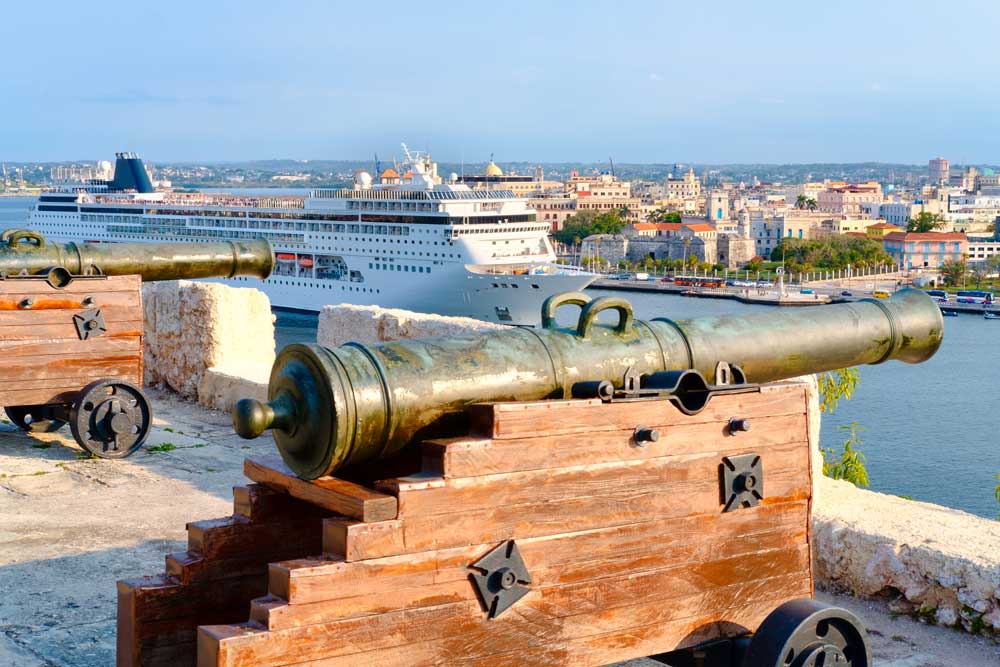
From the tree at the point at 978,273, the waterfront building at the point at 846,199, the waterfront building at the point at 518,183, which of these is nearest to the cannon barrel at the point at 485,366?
the tree at the point at 978,273

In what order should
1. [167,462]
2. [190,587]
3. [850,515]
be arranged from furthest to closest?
1. [167,462]
2. [850,515]
3. [190,587]

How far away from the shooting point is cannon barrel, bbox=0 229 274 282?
478 cm

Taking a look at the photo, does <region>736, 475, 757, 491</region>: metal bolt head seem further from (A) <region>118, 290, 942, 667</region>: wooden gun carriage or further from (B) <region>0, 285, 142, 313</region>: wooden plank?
(B) <region>0, 285, 142, 313</region>: wooden plank

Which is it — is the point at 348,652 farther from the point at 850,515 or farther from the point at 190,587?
the point at 850,515

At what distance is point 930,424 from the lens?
26.7 m

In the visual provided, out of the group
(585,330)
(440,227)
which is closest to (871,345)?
(585,330)

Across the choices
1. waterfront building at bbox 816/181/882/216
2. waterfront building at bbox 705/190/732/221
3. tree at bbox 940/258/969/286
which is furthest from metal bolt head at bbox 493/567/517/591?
waterfront building at bbox 816/181/882/216

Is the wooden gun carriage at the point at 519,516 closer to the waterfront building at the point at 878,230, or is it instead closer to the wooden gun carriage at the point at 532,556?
the wooden gun carriage at the point at 532,556

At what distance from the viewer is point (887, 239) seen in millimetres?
94312

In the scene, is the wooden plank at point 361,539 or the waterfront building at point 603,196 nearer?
the wooden plank at point 361,539

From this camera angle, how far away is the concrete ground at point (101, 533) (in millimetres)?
2809

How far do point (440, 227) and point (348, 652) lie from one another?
36.6 metres

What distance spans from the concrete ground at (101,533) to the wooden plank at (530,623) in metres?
0.47

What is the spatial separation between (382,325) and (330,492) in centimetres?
321
